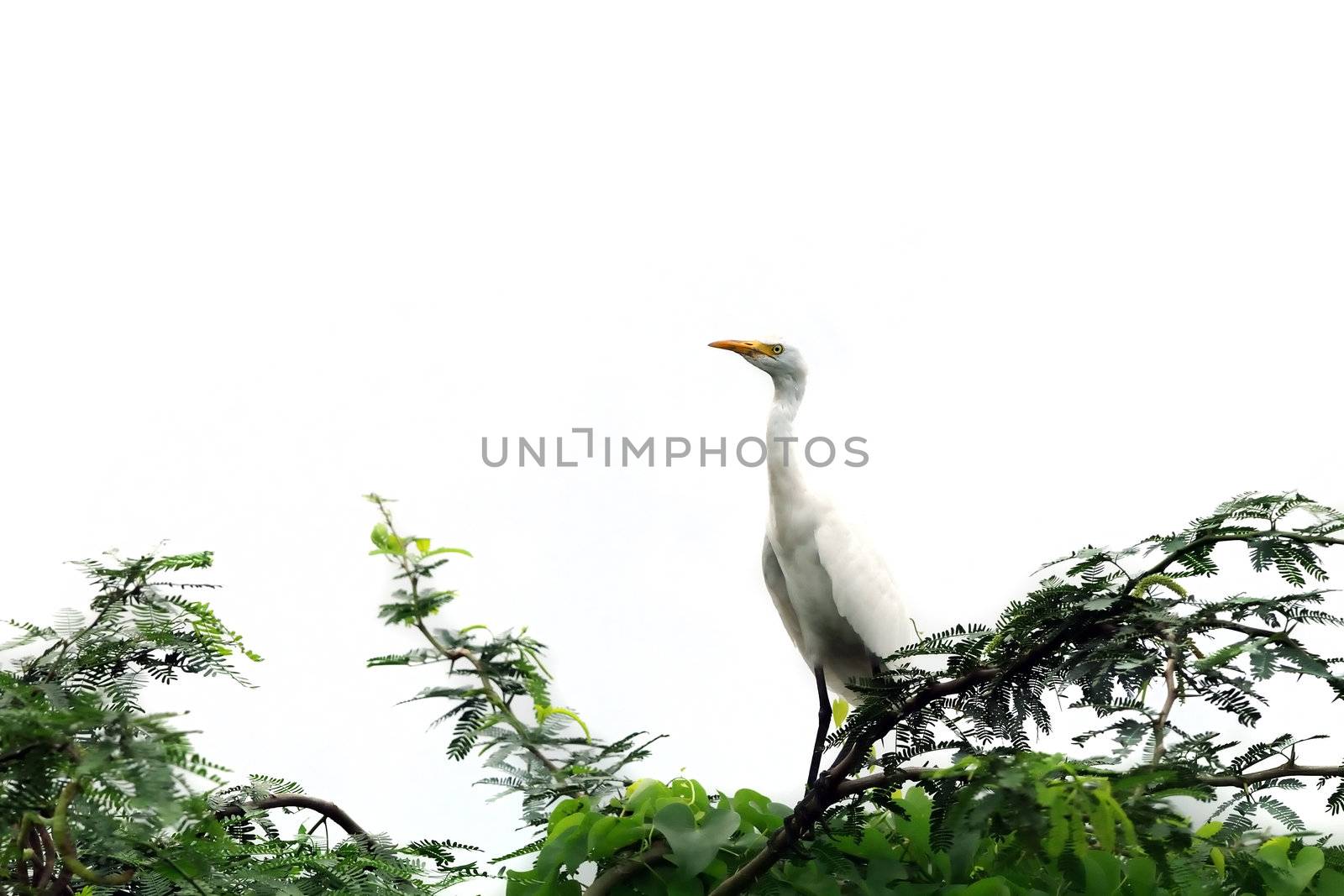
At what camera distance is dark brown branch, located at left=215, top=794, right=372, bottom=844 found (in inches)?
78.1

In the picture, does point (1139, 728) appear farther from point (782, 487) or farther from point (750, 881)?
point (782, 487)

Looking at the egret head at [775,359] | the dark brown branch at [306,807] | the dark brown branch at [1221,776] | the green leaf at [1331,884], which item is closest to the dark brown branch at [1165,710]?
the dark brown branch at [1221,776]

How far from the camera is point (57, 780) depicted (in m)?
1.12

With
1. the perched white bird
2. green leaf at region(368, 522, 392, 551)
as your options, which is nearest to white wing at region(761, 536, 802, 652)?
the perched white bird

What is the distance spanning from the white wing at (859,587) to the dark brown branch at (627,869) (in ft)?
3.76

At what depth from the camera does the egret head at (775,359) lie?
2863 mm

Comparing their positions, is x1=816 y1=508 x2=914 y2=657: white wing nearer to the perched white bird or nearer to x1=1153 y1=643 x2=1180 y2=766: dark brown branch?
the perched white bird

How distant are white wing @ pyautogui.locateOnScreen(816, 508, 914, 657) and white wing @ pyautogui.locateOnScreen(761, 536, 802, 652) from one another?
18 cm

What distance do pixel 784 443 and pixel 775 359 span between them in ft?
0.78

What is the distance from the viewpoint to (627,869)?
160cm

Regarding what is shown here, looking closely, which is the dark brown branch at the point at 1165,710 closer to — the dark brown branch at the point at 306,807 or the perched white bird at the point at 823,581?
the perched white bird at the point at 823,581

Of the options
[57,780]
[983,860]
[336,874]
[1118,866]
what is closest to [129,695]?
[57,780]

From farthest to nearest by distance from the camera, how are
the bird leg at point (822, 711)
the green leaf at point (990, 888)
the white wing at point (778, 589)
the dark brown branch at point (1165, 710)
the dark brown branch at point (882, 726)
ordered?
1. the white wing at point (778, 589)
2. the bird leg at point (822, 711)
3. the green leaf at point (990, 888)
4. the dark brown branch at point (1165, 710)
5. the dark brown branch at point (882, 726)

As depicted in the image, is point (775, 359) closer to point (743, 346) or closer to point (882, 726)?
point (743, 346)
